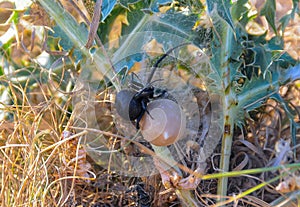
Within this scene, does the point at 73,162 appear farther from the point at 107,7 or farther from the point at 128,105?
the point at 107,7

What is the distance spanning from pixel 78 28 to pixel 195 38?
27cm

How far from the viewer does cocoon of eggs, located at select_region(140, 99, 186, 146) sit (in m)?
1.00

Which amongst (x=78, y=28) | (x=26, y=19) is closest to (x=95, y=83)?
(x=78, y=28)

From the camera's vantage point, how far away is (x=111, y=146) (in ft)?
4.02

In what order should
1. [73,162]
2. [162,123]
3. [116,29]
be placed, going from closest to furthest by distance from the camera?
[162,123] → [73,162] → [116,29]

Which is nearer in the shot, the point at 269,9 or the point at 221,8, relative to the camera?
the point at 221,8

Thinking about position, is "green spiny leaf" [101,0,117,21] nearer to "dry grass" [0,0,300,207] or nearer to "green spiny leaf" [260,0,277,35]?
"dry grass" [0,0,300,207]

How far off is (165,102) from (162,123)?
2.2 inches

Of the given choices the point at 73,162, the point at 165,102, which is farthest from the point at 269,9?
the point at 73,162

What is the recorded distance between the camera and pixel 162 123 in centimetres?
100

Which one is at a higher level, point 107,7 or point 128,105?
point 107,7

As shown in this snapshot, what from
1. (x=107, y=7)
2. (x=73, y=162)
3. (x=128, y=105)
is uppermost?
(x=107, y=7)

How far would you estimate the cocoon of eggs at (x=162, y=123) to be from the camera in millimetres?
1003

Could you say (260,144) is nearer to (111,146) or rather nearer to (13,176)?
(111,146)
